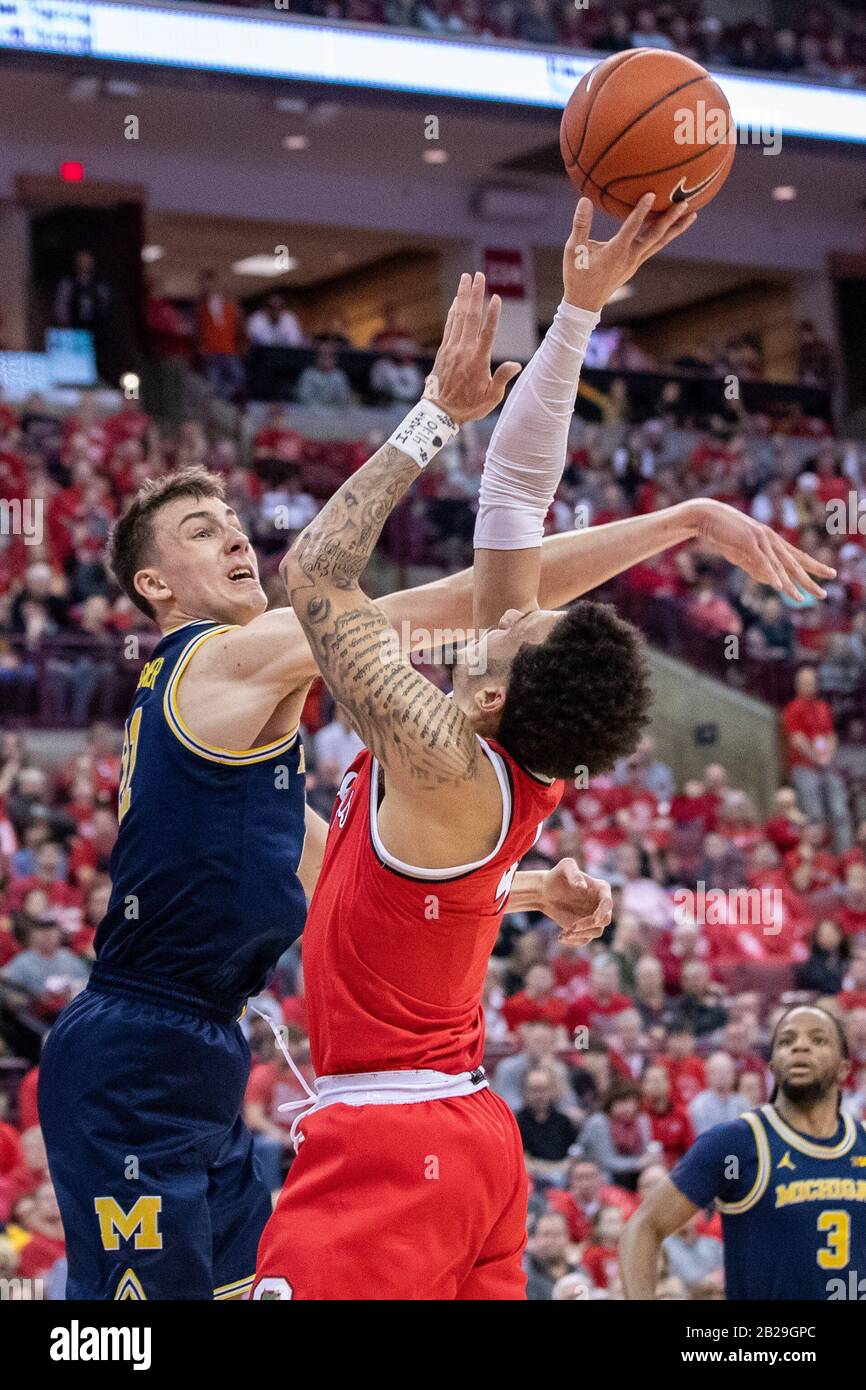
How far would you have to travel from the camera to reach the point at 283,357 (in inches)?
655

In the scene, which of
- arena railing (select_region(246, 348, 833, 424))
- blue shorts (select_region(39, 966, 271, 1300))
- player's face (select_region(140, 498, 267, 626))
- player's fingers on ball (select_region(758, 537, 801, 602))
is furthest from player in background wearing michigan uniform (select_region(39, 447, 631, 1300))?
arena railing (select_region(246, 348, 833, 424))

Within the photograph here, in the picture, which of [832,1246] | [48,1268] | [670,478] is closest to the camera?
[832,1246]

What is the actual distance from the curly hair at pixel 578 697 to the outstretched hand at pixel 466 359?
0.43 meters

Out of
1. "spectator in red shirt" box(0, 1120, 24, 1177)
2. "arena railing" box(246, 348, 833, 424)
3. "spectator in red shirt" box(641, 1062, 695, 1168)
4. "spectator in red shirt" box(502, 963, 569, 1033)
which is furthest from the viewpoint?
"arena railing" box(246, 348, 833, 424)

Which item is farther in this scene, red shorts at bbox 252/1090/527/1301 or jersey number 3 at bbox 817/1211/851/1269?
jersey number 3 at bbox 817/1211/851/1269

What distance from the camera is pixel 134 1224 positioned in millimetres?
3592

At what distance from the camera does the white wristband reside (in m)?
3.20

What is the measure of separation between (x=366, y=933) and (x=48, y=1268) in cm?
411

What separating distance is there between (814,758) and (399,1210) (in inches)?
430

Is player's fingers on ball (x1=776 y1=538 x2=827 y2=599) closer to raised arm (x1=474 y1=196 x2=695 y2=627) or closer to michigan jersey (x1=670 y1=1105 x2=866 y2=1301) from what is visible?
raised arm (x1=474 y1=196 x2=695 y2=627)

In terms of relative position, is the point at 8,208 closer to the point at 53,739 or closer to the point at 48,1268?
the point at 53,739

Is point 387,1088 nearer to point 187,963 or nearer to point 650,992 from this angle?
point 187,963

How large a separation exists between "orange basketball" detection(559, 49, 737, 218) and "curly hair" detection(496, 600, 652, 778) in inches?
45.3
